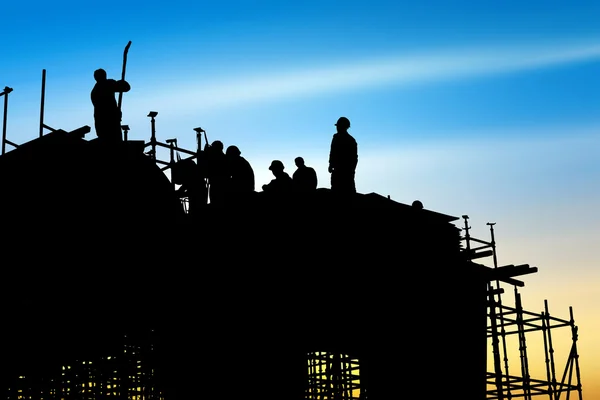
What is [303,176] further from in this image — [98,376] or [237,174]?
[98,376]

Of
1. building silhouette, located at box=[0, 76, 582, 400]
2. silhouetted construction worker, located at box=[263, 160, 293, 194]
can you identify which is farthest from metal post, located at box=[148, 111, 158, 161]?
silhouetted construction worker, located at box=[263, 160, 293, 194]

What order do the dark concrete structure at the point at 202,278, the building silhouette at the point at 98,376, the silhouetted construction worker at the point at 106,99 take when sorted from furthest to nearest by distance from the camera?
the building silhouette at the point at 98,376, the dark concrete structure at the point at 202,278, the silhouetted construction worker at the point at 106,99

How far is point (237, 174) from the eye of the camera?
64.6 feet

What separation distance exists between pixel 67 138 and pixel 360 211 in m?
6.56

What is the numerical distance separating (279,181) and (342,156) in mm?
1674

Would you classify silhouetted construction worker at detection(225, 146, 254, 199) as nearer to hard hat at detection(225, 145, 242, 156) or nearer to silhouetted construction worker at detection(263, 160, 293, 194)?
hard hat at detection(225, 145, 242, 156)

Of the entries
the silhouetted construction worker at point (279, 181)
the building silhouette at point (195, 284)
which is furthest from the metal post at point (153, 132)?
the silhouetted construction worker at point (279, 181)

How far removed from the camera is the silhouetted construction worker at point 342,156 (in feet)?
61.4

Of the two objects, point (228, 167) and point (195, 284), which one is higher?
point (228, 167)

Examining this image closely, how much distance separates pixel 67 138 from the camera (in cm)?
1950

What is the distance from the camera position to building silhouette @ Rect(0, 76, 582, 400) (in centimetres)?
1903

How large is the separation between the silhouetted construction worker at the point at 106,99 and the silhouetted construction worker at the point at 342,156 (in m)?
4.26

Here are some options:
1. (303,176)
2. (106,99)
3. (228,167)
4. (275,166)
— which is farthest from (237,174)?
(106,99)

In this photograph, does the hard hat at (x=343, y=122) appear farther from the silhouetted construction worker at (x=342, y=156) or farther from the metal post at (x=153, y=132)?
the metal post at (x=153, y=132)
